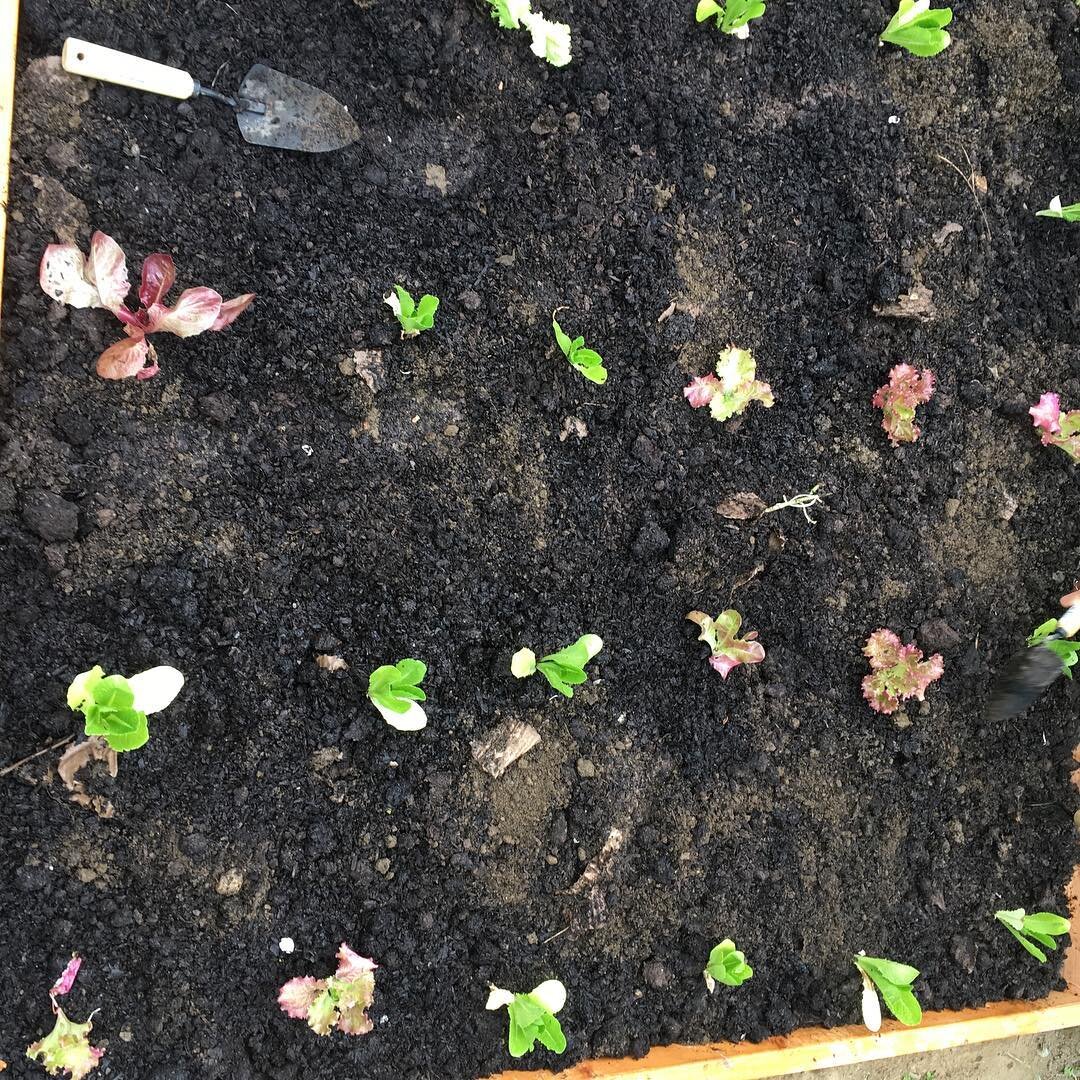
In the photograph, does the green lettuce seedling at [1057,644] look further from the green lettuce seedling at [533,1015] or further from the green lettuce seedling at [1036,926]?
the green lettuce seedling at [533,1015]

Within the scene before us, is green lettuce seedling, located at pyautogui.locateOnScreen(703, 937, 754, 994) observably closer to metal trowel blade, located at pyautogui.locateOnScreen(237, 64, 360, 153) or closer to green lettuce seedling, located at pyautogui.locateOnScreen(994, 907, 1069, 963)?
green lettuce seedling, located at pyautogui.locateOnScreen(994, 907, 1069, 963)

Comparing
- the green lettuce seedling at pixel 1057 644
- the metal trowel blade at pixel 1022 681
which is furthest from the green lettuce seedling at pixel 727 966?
the green lettuce seedling at pixel 1057 644

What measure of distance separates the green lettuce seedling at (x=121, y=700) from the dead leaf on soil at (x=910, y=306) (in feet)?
5.70

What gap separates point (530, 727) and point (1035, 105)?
2.00 metres

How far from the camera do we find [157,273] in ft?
4.96

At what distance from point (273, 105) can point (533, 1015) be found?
1.85m

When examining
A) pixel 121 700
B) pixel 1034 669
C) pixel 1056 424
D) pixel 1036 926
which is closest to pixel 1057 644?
pixel 1034 669

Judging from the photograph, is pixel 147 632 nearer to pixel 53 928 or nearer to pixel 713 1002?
pixel 53 928

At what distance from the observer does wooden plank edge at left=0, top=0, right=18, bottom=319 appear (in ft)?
4.60

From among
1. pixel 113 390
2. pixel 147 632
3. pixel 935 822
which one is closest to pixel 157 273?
pixel 113 390

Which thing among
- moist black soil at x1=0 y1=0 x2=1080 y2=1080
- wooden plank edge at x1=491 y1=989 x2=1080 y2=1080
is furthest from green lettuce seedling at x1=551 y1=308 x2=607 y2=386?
wooden plank edge at x1=491 y1=989 x2=1080 y2=1080

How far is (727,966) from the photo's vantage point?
1.78m

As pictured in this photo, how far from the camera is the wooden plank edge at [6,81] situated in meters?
1.40

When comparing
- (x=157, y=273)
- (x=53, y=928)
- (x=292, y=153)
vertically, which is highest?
(x=292, y=153)
